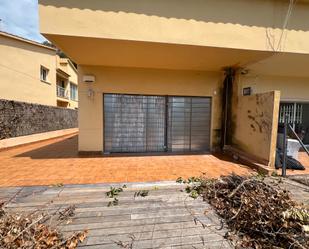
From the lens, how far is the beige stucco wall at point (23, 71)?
43.8 ft

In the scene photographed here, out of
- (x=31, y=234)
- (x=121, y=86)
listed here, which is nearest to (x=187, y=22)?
(x=121, y=86)

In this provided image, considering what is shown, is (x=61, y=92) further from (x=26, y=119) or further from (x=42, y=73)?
(x=26, y=119)

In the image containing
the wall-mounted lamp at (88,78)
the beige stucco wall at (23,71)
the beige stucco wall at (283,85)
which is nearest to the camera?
the wall-mounted lamp at (88,78)

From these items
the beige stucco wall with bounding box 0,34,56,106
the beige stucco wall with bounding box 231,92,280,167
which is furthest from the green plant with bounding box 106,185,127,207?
the beige stucco wall with bounding box 0,34,56,106

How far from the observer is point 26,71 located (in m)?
14.6

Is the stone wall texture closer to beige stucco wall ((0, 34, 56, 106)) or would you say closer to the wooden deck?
beige stucco wall ((0, 34, 56, 106))

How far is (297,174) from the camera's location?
5117 millimetres

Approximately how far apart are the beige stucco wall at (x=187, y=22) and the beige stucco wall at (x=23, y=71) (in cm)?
1250

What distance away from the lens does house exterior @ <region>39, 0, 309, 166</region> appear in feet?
14.9

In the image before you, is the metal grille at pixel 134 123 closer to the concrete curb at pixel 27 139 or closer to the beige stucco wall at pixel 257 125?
the beige stucco wall at pixel 257 125

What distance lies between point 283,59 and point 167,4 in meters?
4.26

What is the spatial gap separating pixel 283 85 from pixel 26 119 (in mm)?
12893

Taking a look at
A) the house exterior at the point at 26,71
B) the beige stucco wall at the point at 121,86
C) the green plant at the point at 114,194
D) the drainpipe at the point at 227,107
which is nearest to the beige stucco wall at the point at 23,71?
the house exterior at the point at 26,71

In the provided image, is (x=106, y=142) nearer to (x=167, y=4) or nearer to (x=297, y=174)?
(x=167, y=4)
